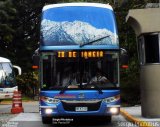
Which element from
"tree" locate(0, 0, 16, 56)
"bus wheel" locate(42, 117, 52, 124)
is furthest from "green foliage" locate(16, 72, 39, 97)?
"bus wheel" locate(42, 117, 52, 124)

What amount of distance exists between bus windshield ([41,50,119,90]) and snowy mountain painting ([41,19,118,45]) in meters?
0.41

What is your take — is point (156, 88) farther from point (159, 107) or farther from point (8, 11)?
point (8, 11)

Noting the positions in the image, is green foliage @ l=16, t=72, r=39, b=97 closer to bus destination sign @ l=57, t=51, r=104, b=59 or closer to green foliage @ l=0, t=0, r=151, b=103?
green foliage @ l=0, t=0, r=151, b=103

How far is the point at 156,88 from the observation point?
18.6m

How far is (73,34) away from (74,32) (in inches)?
2.9

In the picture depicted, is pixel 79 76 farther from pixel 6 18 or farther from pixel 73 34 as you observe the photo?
pixel 6 18

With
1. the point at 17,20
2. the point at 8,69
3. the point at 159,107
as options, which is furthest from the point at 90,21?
the point at 17,20

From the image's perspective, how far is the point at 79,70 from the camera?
16.3 metres

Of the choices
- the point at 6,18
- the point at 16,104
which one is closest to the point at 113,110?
the point at 16,104

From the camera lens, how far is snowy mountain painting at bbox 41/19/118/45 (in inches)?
652

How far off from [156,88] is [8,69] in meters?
15.3

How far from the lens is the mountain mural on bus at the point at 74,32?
16562 millimetres

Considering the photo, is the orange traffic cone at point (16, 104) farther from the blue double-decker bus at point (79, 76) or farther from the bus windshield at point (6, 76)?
the blue double-decker bus at point (79, 76)

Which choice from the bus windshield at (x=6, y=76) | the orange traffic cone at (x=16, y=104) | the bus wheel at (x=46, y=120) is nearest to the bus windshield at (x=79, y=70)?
the bus wheel at (x=46, y=120)
